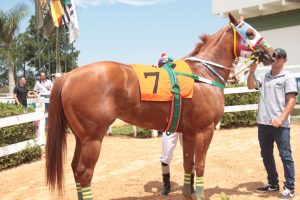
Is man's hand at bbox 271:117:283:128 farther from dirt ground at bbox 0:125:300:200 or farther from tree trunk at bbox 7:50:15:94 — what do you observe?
tree trunk at bbox 7:50:15:94

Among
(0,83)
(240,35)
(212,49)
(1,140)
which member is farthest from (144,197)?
(0,83)

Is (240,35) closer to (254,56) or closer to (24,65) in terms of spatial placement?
(254,56)

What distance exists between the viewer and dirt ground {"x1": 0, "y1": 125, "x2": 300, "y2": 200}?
492cm

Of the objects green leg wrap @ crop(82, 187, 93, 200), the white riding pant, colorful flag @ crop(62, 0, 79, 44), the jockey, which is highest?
colorful flag @ crop(62, 0, 79, 44)

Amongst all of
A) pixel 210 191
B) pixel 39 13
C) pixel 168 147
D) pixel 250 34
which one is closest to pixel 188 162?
pixel 168 147

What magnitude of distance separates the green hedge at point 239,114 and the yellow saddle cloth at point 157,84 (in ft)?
22.3

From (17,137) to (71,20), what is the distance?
8.76 m

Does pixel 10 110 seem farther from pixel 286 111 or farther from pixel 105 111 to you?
pixel 286 111

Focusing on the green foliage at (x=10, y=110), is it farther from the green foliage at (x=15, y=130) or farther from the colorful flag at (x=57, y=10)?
the colorful flag at (x=57, y=10)

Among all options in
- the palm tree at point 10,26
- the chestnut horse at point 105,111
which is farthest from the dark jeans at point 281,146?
the palm tree at point 10,26

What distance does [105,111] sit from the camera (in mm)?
3637

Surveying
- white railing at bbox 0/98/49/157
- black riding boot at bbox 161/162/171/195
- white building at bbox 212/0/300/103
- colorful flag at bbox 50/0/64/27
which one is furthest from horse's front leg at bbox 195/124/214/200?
white building at bbox 212/0/300/103

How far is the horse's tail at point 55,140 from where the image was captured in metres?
3.76

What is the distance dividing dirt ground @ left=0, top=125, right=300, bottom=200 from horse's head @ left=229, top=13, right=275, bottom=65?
1799mm
